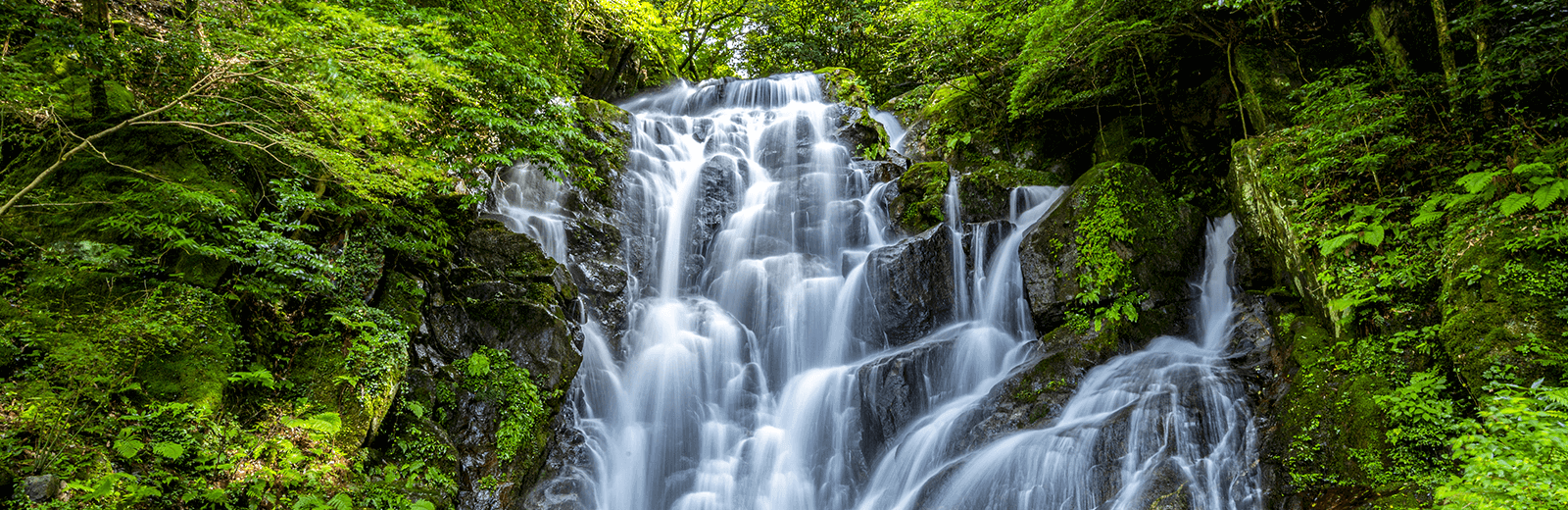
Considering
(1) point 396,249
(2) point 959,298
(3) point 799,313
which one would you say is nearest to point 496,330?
(1) point 396,249

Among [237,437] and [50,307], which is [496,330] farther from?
[50,307]

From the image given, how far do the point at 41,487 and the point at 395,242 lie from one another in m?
3.42

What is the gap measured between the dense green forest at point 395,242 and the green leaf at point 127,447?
0.09 meters

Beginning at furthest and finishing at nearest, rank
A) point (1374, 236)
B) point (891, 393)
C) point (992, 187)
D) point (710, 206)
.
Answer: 1. point (710, 206)
2. point (992, 187)
3. point (891, 393)
4. point (1374, 236)

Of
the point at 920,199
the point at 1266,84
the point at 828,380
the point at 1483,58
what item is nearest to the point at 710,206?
the point at 920,199

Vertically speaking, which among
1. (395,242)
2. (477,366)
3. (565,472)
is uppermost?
(395,242)

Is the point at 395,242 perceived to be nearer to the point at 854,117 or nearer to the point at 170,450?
the point at 170,450

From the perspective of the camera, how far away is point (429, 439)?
5.98 meters

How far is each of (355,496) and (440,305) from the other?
2.58 metres

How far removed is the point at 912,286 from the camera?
901 centimetres

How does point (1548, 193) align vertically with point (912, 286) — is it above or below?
above

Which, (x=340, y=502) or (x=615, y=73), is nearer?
(x=340, y=502)

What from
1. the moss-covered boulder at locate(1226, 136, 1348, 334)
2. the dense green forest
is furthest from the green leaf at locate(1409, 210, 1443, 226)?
the moss-covered boulder at locate(1226, 136, 1348, 334)

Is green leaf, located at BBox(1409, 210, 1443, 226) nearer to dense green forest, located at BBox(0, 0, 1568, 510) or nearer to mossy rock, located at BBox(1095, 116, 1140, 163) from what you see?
dense green forest, located at BBox(0, 0, 1568, 510)
